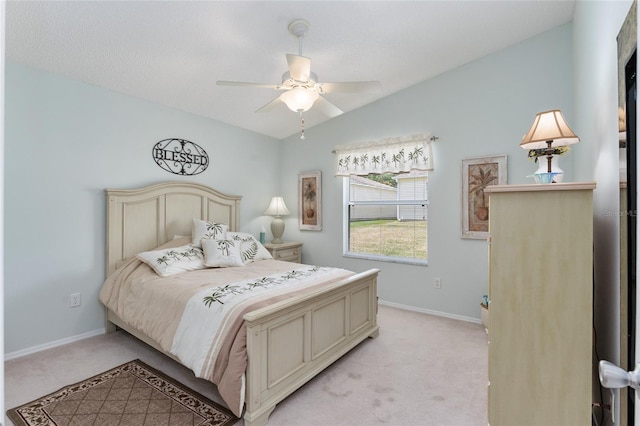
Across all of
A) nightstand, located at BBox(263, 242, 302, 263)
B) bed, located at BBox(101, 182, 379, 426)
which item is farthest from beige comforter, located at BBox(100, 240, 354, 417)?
nightstand, located at BBox(263, 242, 302, 263)

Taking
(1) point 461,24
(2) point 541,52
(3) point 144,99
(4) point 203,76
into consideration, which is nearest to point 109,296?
(3) point 144,99

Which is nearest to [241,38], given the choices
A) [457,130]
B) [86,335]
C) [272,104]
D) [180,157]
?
[272,104]

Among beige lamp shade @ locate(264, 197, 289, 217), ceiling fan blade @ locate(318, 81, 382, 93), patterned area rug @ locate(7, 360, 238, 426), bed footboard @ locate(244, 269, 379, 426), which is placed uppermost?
ceiling fan blade @ locate(318, 81, 382, 93)

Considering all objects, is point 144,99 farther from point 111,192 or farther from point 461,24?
point 461,24

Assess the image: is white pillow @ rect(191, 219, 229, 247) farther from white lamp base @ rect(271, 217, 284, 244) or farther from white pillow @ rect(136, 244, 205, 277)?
white lamp base @ rect(271, 217, 284, 244)

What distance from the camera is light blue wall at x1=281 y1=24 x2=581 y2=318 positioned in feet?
10.4

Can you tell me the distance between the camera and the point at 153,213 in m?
3.55

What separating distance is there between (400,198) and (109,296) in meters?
3.33

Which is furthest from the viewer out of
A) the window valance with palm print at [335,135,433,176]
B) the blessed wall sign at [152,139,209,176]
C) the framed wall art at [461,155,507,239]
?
the window valance with palm print at [335,135,433,176]

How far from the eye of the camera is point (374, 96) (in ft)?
13.6

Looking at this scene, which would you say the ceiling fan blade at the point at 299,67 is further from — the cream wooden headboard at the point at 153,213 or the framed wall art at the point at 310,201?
the framed wall art at the point at 310,201

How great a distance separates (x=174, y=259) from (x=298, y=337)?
151cm

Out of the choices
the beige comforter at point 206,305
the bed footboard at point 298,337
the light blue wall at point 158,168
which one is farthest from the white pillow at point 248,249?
the bed footboard at point 298,337

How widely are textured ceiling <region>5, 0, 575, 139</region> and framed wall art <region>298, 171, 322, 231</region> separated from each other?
4.99ft
